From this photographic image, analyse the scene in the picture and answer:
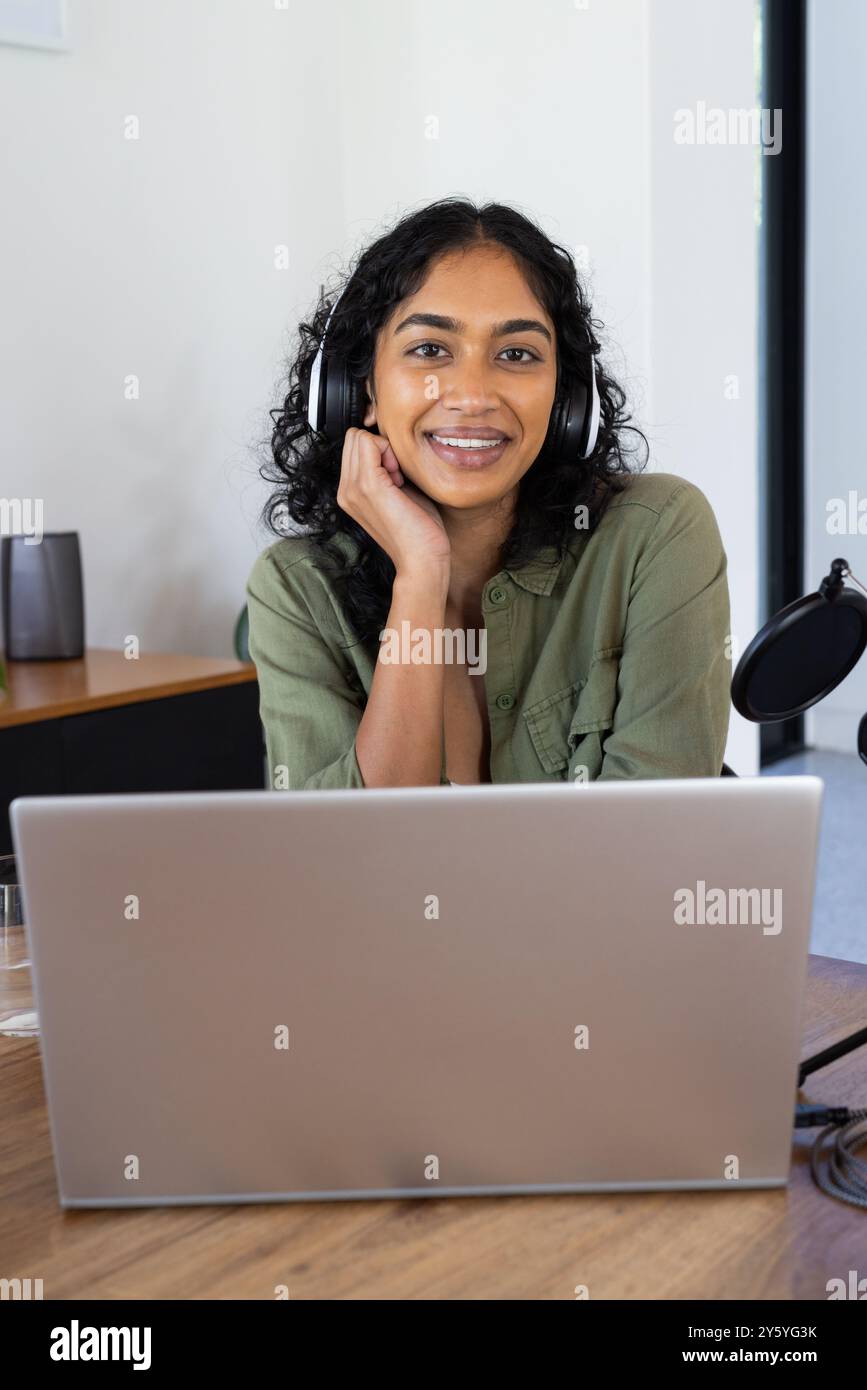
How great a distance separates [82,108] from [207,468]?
2.36 feet

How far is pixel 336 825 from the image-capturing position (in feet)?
2.56

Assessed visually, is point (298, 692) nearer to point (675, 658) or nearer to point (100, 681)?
point (675, 658)

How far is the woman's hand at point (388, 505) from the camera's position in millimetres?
1626

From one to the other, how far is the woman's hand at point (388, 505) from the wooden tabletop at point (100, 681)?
0.68m

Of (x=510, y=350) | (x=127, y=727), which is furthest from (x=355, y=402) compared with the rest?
(x=127, y=727)

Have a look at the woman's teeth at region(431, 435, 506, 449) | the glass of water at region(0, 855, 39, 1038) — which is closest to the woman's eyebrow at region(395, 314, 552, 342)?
the woman's teeth at region(431, 435, 506, 449)

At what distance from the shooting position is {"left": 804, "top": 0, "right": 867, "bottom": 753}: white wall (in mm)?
4020

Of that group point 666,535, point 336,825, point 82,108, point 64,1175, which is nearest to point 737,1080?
point 336,825

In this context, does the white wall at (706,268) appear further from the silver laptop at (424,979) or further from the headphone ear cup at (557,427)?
the silver laptop at (424,979)

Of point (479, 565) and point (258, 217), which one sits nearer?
point (479, 565)

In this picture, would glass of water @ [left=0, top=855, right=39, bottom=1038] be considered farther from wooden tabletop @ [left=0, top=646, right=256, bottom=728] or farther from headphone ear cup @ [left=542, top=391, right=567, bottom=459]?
wooden tabletop @ [left=0, top=646, right=256, bottom=728]

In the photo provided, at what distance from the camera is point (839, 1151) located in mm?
890

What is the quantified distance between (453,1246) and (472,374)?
1.03 meters

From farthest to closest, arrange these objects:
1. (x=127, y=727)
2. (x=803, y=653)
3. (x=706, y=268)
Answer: (x=706, y=268), (x=127, y=727), (x=803, y=653)
